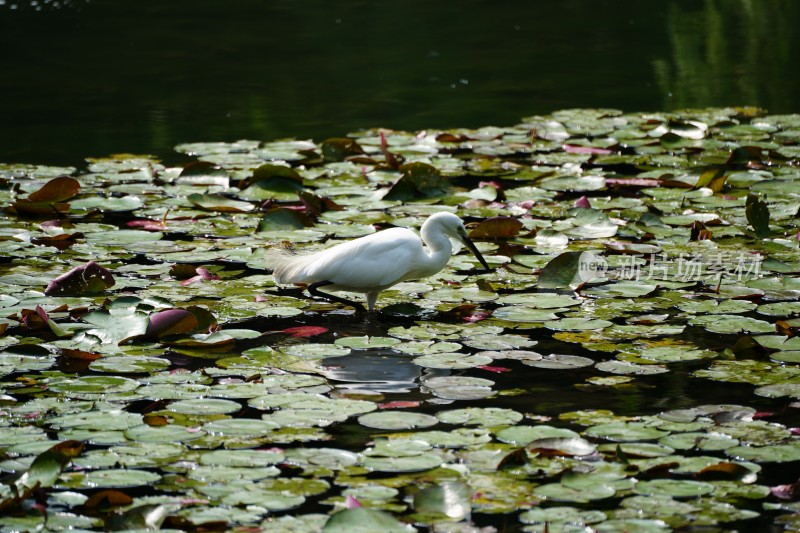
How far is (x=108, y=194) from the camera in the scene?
6.62m

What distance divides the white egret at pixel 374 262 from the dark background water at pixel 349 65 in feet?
11.5

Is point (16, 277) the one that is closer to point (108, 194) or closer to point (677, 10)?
point (108, 194)

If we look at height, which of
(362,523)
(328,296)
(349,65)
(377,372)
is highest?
(349,65)

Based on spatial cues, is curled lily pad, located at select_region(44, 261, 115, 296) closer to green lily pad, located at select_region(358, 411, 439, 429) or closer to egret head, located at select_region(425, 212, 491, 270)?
egret head, located at select_region(425, 212, 491, 270)

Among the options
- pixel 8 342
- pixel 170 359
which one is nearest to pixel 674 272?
pixel 170 359

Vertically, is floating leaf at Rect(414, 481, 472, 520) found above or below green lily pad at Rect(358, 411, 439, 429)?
below

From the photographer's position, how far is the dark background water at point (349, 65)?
29.8 feet

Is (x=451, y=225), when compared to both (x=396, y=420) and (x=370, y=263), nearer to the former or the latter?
(x=370, y=263)

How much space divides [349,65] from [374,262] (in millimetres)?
6851

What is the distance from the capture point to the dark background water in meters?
9.07

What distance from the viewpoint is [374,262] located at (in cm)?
468

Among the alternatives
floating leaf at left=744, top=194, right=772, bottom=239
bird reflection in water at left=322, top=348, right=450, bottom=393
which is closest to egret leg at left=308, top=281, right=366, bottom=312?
bird reflection in water at left=322, top=348, right=450, bottom=393

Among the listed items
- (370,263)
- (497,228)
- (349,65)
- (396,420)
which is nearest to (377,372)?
(396,420)

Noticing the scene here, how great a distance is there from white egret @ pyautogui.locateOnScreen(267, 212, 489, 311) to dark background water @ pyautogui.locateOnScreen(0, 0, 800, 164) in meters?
3.52
